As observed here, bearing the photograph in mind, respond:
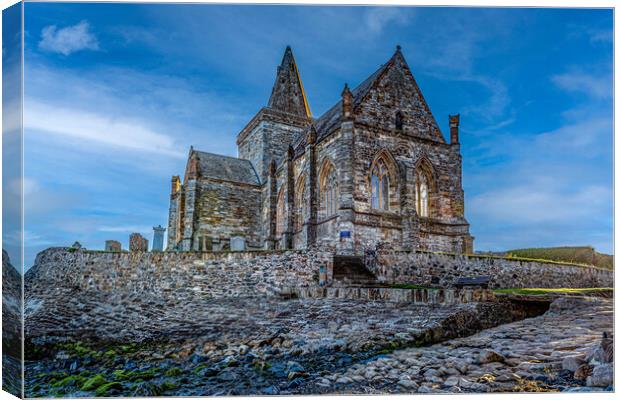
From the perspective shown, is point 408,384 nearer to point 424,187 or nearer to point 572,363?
point 572,363

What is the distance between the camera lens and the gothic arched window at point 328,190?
21.5m

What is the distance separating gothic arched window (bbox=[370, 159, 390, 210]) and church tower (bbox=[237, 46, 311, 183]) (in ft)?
34.5

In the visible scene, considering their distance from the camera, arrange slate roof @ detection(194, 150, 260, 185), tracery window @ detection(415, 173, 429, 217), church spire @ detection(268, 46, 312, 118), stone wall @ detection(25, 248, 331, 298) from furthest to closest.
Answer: church spire @ detection(268, 46, 312, 118)
slate roof @ detection(194, 150, 260, 185)
tracery window @ detection(415, 173, 429, 217)
stone wall @ detection(25, 248, 331, 298)

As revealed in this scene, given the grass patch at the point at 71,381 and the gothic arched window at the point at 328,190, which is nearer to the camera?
the grass patch at the point at 71,381

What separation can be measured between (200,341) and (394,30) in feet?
25.9

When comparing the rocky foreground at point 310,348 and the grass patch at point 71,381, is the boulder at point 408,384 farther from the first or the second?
the grass patch at point 71,381

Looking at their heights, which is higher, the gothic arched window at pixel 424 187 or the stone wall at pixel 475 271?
the gothic arched window at pixel 424 187

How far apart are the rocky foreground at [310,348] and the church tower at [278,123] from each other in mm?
18534

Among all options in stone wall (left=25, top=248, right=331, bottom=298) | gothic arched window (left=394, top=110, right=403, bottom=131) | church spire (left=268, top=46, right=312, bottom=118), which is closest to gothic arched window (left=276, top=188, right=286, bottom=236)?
gothic arched window (left=394, top=110, right=403, bottom=131)

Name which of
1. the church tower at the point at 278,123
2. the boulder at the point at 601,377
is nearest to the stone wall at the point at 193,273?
the boulder at the point at 601,377

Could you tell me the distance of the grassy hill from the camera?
51.7 feet

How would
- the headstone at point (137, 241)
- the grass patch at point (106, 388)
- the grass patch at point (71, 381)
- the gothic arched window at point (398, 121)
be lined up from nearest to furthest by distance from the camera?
the grass patch at point (106, 388), the grass patch at point (71, 381), the headstone at point (137, 241), the gothic arched window at point (398, 121)

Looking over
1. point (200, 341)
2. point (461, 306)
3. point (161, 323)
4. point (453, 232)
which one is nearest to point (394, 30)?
point (461, 306)

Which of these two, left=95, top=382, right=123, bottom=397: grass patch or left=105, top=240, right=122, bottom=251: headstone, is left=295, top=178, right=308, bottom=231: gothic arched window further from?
left=95, top=382, right=123, bottom=397: grass patch
